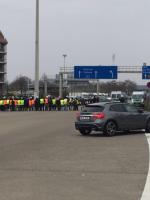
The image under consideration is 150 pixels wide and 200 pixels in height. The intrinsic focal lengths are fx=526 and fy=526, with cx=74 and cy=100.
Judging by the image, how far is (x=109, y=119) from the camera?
74.2ft

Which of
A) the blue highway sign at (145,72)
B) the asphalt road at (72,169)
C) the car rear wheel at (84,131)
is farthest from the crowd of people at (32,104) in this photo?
the asphalt road at (72,169)

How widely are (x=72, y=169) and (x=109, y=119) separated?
10.6 meters

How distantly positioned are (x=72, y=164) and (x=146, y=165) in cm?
181

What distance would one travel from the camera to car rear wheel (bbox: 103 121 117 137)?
22.4m

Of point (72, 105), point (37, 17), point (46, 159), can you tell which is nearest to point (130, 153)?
point (46, 159)

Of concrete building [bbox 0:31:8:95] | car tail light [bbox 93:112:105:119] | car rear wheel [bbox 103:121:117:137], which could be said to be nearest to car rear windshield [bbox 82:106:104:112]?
car tail light [bbox 93:112:105:119]

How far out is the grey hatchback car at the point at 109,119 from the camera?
73.7 ft

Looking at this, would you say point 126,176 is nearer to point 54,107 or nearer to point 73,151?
point 73,151

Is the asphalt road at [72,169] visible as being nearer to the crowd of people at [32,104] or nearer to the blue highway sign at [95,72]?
the crowd of people at [32,104]

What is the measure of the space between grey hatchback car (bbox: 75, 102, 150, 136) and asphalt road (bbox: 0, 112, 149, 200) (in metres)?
2.77

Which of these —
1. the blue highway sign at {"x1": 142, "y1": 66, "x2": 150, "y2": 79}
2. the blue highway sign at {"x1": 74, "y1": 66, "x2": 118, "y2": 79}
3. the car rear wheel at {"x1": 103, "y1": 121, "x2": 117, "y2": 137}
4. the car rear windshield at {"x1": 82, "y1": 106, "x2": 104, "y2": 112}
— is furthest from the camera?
the blue highway sign at {"x1": 142, "y1": 66, "x2": 150, "y2": 79}

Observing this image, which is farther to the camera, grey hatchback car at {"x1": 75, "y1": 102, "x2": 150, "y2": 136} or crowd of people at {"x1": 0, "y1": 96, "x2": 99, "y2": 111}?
crowd of people at {"x1": 0, "y1": 96, "x2": 99, "y2": 111}

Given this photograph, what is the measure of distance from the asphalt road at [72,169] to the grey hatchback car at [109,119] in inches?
109

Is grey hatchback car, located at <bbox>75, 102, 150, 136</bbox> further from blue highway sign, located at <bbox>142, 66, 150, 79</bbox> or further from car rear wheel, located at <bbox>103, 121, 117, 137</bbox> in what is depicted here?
blue highway sign, located at <bbox>142, 66, 150, 79</bbox>
